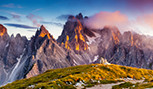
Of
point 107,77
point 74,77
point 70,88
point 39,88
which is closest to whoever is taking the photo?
point 39,88

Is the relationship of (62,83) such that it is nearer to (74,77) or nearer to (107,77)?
(74,77)

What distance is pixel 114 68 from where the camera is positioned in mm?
89438

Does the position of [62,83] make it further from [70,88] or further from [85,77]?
[85,77]

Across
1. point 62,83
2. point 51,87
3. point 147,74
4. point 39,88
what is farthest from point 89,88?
point 147,74

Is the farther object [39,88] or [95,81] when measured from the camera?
[95,81]

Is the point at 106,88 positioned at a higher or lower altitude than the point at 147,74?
higher

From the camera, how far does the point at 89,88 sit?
195 ft

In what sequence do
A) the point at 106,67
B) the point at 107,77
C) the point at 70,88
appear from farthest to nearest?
the point at 106,67, the point at 107,77, the point at 70,88

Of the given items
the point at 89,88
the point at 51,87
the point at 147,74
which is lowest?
the point at 147,74

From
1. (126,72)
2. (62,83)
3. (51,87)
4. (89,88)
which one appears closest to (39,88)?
(51,87)

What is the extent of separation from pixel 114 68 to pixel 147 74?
70.6 ft

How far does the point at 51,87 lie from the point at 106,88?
19.3 metres

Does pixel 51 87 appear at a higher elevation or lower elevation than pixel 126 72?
higher

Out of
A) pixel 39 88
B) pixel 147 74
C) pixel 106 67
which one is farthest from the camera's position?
pixel 147 74
